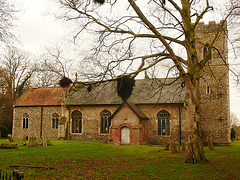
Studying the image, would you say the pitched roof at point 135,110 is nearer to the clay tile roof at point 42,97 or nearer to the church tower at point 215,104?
the church tower at point 215,104

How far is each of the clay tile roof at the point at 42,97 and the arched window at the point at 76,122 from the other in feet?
10.0

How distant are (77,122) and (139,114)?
29.5 feet

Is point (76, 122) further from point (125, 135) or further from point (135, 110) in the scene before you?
point (135, 110)

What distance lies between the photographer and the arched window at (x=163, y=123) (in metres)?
27.4

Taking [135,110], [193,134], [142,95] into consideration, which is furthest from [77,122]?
[193,134]

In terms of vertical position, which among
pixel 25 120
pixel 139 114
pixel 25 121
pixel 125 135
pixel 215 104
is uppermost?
pixel 215 104

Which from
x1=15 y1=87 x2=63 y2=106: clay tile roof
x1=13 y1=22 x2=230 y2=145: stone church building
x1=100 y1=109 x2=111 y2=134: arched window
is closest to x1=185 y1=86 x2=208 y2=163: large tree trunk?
x1=13 y1=22 x2=230 y2=145: stone church building

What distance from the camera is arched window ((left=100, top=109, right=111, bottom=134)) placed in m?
29.7

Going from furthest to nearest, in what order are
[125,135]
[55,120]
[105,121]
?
[55,120]
[105,121]
[125,135]

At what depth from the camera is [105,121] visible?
29.8 m

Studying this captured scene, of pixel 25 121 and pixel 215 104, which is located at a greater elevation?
pixel 215 104

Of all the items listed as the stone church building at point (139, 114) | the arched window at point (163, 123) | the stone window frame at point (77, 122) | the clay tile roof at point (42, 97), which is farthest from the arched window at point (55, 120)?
the arched window at point (163, 123)

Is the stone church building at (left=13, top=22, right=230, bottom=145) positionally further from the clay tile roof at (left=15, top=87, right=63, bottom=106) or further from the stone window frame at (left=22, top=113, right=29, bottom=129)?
the clay tile roof at (left=15, top=87, right=63, bottom=106)

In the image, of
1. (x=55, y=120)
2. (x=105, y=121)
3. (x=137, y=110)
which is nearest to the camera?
(x=137, y=110)
